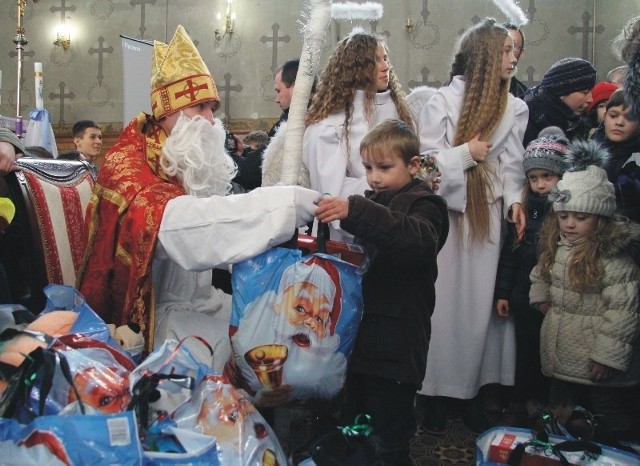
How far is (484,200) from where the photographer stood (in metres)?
3.10

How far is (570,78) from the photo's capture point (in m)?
3.53

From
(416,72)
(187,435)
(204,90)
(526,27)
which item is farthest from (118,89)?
(187,435)

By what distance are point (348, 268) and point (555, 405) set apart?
147cm

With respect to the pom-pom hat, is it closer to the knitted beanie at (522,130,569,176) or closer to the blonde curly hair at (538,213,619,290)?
the knitted beanie at (522,130,569,176)

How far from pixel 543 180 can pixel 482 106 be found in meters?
0.45

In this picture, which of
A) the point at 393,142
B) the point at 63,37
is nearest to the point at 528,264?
the point at 393,142

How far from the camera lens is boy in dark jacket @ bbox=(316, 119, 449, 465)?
6.97 ft

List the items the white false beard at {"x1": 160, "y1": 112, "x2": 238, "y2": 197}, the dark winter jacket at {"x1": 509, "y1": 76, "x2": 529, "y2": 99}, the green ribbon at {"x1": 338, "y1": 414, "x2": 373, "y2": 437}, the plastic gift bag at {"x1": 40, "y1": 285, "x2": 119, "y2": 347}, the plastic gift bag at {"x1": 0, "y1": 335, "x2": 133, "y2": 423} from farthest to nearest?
the dark winter jacket at {"x1": 509, "y1": 76, "x2": 529, "y2": 99} < the white false beard at {"x1": 160, "y1": 112, "x2": 238, "y2": 197} < the green ribbon at {"x1": 338, "y1": 414, "x2": 373, "y2": 437} < the plastic gift bag at {"x1": 40, "y1": 285, "x2": 119, "y2": 347} < the plastic gift bag at {"x1": 0, "y1": 335, "x2": 133, "y2": 423}

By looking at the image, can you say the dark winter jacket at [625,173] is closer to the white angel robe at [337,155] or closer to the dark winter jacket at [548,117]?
the dark winter jacket at [548,117]

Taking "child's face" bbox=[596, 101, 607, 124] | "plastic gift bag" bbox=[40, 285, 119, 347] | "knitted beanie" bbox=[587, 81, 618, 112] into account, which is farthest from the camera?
"knitted beanie" bbox=[587, 81, 618, 112]

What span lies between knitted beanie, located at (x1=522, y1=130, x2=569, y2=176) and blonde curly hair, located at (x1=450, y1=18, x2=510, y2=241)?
0.18m

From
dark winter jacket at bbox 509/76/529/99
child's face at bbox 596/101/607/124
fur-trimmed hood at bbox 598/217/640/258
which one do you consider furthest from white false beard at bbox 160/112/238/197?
dark winter jacket at bbox 509/76/529/99

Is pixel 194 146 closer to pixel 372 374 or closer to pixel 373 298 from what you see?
pixel 373 298

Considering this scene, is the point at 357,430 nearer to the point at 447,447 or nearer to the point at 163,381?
the point at 163,381
